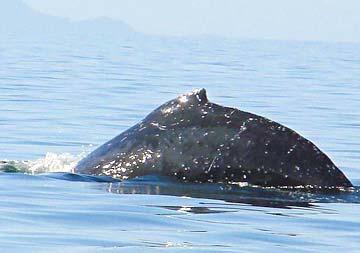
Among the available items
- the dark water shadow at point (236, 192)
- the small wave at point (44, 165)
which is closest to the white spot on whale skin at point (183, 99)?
the dark water shadow at point (236, 192)

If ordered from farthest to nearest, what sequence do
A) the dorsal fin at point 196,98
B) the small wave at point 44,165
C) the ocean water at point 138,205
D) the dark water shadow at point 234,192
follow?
the small wave at point 44,165, the dorsal fin at point 196,98, the dark water shadow at point 234,192, the ocean water at point 138,205

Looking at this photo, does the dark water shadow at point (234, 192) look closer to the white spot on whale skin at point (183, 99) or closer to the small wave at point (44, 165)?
the white spot on whale skin at point (183, 99)

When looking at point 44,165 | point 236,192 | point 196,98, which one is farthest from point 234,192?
point 44,165

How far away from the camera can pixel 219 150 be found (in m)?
9.81

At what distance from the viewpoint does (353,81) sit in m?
39.5

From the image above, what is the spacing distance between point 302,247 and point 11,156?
6897 mm

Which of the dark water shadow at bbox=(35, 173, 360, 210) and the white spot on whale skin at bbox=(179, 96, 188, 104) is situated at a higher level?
the white spot on whale skin at bbox=(179, 96, 188, 104)

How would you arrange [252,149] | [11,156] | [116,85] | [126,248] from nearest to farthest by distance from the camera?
[126,248] < [252,149] < [11,156] < [116,85]

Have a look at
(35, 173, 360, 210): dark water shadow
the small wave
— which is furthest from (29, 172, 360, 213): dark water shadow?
the small wave

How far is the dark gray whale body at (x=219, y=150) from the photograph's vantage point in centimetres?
970

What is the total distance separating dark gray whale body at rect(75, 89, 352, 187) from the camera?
31.8 ft

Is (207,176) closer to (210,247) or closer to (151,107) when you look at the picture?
(210,247)

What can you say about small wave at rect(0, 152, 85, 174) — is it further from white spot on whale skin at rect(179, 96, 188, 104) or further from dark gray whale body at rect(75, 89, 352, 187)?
white spot on whale skin at rect(179, 96, 188, 104)

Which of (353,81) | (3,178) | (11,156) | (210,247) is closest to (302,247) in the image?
(210,247)
